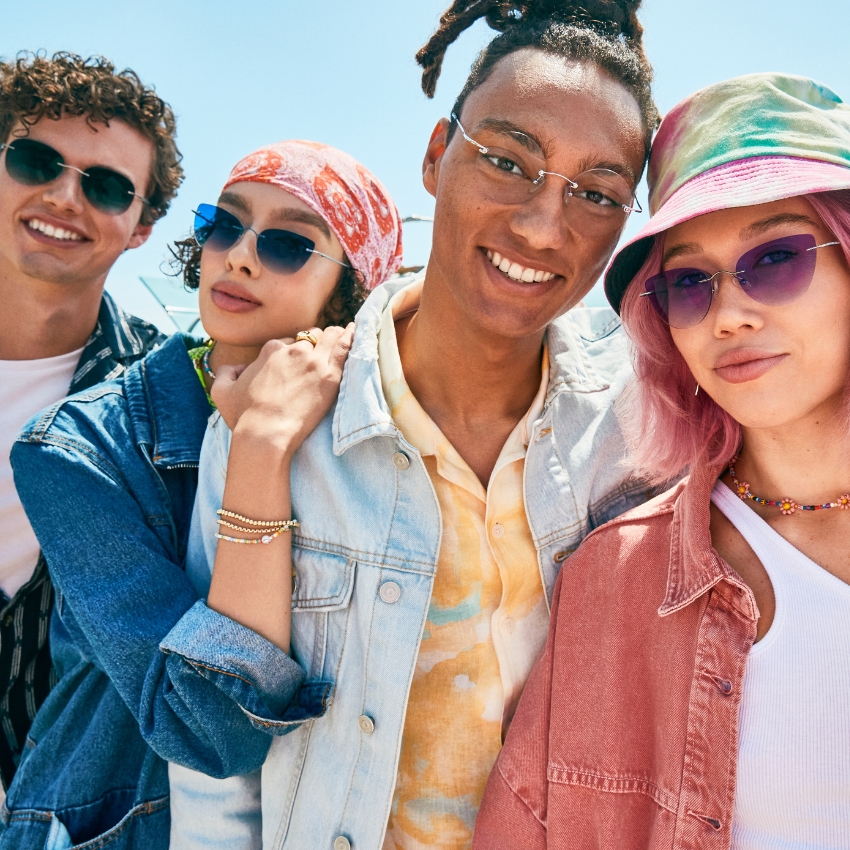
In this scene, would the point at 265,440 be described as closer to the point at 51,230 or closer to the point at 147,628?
the point at 147,628

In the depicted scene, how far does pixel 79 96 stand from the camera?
10.2ft

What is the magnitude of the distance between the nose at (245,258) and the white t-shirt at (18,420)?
110 centimetres

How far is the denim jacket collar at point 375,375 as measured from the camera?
1.96 meters

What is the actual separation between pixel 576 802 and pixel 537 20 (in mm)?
2384

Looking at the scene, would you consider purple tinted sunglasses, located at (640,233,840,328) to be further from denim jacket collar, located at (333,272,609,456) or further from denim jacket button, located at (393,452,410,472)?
denim jacket button, located at (393,452,410,472)

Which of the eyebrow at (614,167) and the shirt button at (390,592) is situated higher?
the eyebrow at (614,167)

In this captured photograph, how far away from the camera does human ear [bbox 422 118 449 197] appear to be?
2.40m

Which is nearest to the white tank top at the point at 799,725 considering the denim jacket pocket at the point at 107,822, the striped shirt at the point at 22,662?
the denim jacket pocket at the point at 107,822

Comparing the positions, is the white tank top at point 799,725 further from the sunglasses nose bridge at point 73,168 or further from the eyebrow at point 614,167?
the sunglasses nose bridge at point 73,168

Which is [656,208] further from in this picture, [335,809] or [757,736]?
[335,809]

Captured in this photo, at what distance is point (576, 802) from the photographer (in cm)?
169

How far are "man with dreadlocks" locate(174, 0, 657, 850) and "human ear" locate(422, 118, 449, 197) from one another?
140 millimetres

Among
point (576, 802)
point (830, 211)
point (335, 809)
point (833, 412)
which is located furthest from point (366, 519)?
point (830, 211)

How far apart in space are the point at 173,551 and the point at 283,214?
4.35 feet
